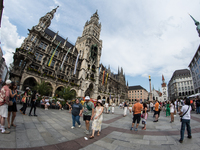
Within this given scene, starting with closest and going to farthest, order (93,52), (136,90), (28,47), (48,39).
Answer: (28,47) < (48,39) < (93,52) < (136,90)

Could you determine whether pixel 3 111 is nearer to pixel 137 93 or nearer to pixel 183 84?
pixel 183 84

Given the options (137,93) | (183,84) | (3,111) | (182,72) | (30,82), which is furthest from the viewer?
(137,93)

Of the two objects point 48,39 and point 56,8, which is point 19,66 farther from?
point 56,8

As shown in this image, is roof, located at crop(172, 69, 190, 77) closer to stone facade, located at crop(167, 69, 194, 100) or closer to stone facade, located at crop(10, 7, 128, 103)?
stone facade, located at crop(167, 69, 194, 100)

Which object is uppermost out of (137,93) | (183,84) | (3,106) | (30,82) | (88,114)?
(183,84)

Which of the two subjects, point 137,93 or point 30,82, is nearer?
point 30,82

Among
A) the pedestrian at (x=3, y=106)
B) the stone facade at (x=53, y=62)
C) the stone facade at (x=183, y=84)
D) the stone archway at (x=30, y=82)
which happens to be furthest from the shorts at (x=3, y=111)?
the stone facade at (x=183, y=84)

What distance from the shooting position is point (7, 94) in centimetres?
352

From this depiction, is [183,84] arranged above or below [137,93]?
above

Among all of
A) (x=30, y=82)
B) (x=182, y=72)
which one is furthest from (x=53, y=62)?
(x=182, y=72)

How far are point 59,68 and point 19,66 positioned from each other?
912 centimetres

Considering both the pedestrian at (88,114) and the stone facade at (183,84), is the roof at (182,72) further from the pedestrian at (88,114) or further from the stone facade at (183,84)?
the pedestrian at (88,114)

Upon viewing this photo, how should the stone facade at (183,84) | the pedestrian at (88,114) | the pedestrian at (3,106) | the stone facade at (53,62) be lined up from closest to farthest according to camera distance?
the pedestrian at (3,106)
the pedestrian at (88,114)
the stone facade at (53,62)
the stone facade at (183,84)

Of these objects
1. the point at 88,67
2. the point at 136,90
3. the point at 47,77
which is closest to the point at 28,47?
the point at 47,77
